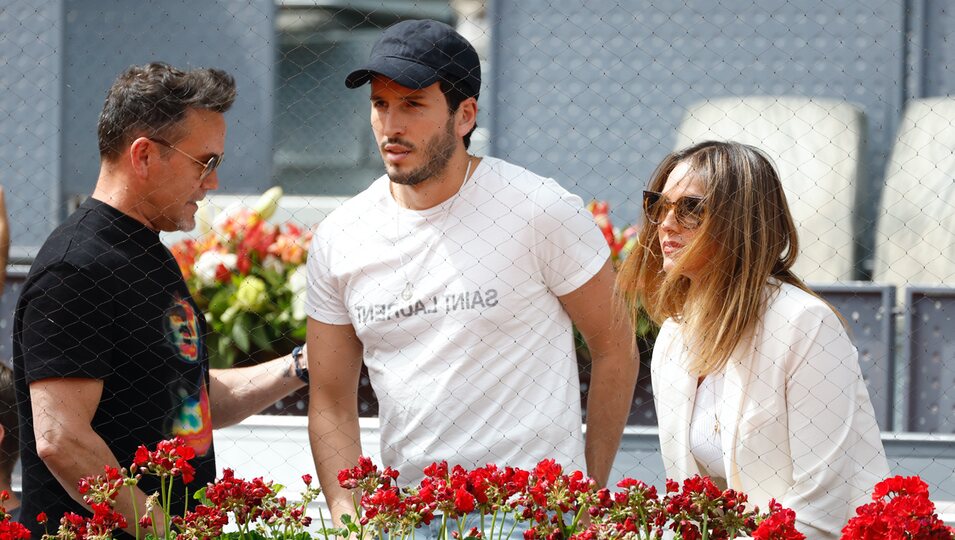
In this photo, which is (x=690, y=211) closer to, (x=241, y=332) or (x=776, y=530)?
(x=776, y=530)

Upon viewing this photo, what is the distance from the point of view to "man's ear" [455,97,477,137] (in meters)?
2.22

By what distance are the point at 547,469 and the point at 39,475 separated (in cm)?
94

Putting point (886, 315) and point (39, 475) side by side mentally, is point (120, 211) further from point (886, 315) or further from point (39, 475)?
point (886, 315)

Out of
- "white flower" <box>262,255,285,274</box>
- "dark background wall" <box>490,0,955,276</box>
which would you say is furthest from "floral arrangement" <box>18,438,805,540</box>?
"dark background wall" <box>490,0,955,276</box>

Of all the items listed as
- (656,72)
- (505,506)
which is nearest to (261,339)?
(505,506)

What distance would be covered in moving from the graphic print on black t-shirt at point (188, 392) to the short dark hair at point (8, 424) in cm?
68

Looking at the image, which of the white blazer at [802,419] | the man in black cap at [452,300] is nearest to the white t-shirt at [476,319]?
the man in black cap at [452,300]

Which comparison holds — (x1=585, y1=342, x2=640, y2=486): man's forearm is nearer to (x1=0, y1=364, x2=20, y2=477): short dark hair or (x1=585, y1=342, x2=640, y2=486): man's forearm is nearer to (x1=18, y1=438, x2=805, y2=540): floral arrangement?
(x1=18, y1=438, x2=805, y2=540): floral arrangement

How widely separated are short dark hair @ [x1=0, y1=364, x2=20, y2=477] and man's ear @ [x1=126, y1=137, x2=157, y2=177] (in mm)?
777

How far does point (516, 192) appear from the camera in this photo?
2174mm

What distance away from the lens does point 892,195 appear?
4.03 meters

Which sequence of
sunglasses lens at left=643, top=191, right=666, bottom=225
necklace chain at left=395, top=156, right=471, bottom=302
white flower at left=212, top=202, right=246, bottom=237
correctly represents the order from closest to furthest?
sunglasses lens at left=643, top=191, right=666, bottom=225 < necklace chain at left=395, top=156, right=471, bottom=302 < white flower at left=212, top=202, right=246, bottom=237

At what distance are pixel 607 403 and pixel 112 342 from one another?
2.88 feet

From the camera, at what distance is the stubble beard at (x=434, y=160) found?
2.14 metres
